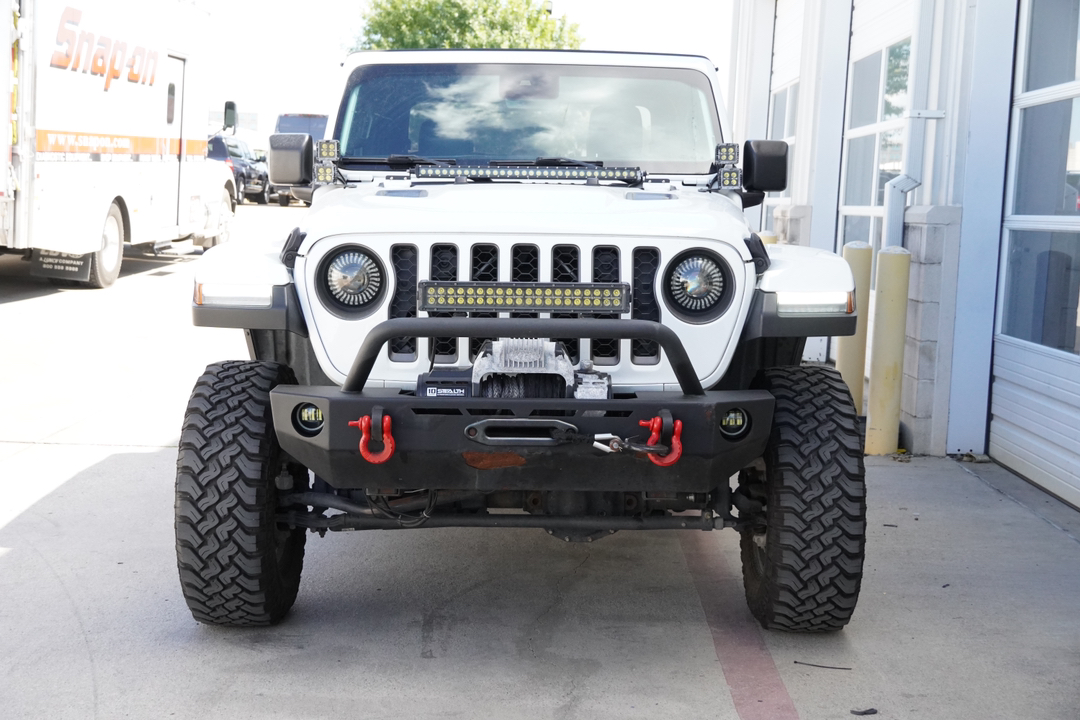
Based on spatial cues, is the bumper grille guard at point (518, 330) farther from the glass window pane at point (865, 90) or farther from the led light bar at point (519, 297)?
the glass window pane at point (865, 90)

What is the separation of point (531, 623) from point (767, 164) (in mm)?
2061

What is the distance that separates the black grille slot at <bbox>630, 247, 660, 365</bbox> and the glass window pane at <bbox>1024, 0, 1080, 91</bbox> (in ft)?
11.3

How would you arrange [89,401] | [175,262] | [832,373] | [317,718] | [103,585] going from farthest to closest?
[175,262] → [89,401] → [103,585] → [832,373] → [317,718]

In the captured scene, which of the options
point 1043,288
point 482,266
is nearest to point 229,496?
point 482,266

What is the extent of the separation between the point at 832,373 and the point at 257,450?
6.52 feet

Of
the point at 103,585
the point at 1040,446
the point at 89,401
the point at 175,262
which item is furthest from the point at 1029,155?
the point at 175,262

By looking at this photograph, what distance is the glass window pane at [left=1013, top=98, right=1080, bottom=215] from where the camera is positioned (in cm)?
614

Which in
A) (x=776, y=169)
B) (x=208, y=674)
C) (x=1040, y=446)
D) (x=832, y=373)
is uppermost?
(x=776, y=169)

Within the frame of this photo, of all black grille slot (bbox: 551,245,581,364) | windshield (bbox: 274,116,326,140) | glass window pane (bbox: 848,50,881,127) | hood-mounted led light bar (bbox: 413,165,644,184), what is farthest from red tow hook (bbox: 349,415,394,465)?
windshield (bbox: 274,116,326,140)

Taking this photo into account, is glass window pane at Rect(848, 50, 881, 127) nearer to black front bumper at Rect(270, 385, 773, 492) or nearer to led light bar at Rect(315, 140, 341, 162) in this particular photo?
led light bar at Rect(315, 140, 341, 162)

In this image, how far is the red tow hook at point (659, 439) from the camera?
3.53 m

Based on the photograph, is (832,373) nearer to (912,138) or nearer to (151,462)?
(912,138)

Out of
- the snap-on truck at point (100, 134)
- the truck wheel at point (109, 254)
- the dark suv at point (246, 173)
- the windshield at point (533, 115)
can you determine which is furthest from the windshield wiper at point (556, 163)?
the dark suv at point (246, 173)

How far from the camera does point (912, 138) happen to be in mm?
7258
